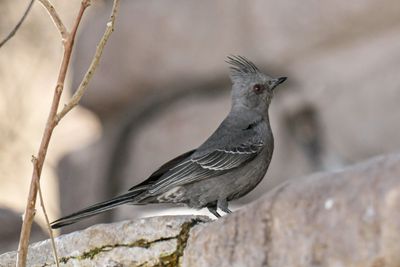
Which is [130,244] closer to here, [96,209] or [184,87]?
[96,209]

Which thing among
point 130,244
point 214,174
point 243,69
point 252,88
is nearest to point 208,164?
point 214,174

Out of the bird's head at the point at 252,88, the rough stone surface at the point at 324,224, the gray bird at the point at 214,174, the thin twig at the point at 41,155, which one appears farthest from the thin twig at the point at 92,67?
the bird's head at the point at 252,88

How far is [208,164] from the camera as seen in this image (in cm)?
647

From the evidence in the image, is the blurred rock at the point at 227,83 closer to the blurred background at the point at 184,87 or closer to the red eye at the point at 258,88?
the blurred background at the point at 184,87

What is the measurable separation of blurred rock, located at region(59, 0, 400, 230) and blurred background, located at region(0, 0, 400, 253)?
0.01 metres

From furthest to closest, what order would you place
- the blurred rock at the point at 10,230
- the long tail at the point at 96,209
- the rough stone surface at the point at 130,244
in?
the blurred rock at the point at 10,230, the long tail at the point at 96,209, the rough stone surface at the point at 130,244

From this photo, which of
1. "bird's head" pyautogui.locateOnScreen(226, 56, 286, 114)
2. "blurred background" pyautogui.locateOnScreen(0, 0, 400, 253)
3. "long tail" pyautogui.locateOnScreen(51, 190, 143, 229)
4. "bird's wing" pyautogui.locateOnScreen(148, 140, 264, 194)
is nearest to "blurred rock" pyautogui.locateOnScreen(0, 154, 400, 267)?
"long tail" pyautogui.locateOnScreen(51, 190, 143, 229)

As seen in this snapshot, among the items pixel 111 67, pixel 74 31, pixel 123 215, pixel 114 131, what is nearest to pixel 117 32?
pixel 111 67

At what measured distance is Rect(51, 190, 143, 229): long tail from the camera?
218 inches

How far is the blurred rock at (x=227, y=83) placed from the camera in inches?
388

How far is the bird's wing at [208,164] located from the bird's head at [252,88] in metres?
0.58

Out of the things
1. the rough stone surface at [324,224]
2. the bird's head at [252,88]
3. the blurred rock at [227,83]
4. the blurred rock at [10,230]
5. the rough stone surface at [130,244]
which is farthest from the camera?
the blurred rock at [227,83]

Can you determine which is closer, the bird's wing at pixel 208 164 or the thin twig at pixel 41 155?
the thin twig at pixel 41 155

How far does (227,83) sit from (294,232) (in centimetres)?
689
